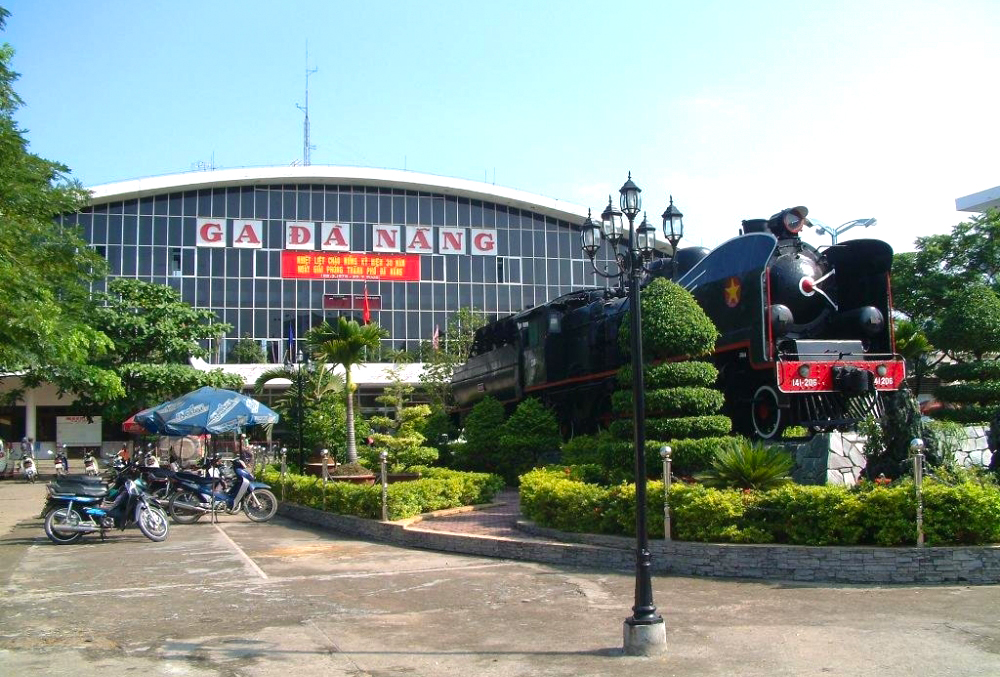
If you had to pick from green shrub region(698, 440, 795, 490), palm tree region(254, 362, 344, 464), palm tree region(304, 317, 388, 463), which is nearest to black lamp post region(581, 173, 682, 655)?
green shrub region(698, 440, 795, 490)

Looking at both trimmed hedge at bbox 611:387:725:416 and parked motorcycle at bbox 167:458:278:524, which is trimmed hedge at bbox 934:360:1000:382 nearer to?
trimmed hedge at bbox 611:387:725:416

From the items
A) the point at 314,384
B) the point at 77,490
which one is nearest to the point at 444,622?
the point at 77,490

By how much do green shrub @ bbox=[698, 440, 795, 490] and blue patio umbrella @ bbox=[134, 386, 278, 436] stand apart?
9.61 meters

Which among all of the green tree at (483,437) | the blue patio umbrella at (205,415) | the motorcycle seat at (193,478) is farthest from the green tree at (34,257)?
the green tree at (483,437)

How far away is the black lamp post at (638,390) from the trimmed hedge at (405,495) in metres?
5.80

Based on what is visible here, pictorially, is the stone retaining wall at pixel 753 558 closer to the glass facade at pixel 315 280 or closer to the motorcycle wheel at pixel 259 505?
the motorcycle wheel at pixel 259 505

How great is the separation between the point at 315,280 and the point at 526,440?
38.1 m

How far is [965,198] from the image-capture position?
142ft

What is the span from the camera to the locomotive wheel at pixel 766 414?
1392 centimetres

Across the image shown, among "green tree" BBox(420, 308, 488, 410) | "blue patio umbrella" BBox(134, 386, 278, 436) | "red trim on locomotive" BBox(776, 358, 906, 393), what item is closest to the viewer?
"red trim on locomotive" BBox(776, 358, 906, 393)

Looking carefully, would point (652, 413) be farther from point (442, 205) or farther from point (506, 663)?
point (442, 205)

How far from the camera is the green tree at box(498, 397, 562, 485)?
18.6 metres

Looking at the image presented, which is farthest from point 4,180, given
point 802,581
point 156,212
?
point 156,212

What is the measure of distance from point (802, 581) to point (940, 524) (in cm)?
151
